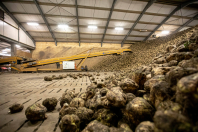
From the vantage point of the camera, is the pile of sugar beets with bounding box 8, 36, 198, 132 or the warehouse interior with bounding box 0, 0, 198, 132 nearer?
the pile of sugar beets with bounding box 8, 36, 198, 132

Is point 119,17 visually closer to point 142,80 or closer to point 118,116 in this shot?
point 142,80

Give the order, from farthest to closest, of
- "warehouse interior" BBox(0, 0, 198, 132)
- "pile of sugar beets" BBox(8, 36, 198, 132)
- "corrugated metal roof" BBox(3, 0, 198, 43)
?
"corrugated metal roof" BBox(3, 0, 198, 43) < "warehouse interior" BBox(0, 0, 198, 132) < "pile of sugar beets" BBox(8, 36, 198, 132)

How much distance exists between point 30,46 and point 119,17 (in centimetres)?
1102

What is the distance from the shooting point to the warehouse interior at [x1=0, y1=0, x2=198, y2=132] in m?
0.81

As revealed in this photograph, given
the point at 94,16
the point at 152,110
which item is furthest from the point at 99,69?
the point at 152,110

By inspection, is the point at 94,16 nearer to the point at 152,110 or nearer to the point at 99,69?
the point at 99,69

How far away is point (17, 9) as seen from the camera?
8.51 metres

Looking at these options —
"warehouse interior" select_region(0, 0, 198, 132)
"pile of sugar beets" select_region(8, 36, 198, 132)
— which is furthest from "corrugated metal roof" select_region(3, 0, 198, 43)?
"pile of sugar beets" select_region(8, 36, 198, 132)

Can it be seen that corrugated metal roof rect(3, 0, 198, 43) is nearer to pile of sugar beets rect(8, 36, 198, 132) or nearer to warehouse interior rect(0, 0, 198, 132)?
warehouse interior rect(0, 0, 198, 132)

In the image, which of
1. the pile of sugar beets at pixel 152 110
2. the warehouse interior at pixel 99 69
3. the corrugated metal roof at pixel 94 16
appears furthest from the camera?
the corrugated metal roof at pixel 94 16

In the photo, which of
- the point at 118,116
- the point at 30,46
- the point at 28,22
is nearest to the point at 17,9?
the point at 28,22

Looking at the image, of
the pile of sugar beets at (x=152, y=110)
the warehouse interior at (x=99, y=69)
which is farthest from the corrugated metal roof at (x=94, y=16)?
the pile of sugar beets at (x=152, y=110)

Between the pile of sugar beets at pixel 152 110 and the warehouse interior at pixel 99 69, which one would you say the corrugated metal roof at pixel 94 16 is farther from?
the pile of sugar beets at pixel 152 110

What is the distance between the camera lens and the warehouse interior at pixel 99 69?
811 millimetres
